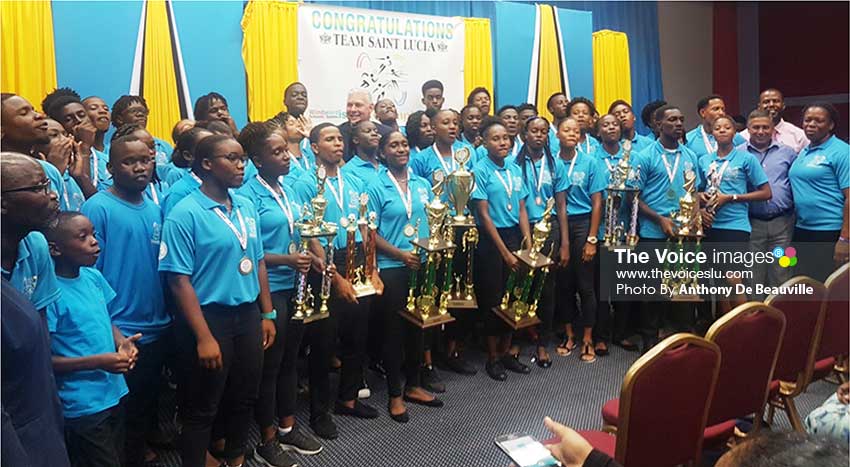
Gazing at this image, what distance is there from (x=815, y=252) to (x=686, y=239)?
1005 millimetres

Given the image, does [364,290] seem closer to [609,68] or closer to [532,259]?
[532,259]

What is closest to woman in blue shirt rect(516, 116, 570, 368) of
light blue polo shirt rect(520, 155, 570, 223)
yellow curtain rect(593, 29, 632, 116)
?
light blue polo shirt rect(520, 155, 570, 223)

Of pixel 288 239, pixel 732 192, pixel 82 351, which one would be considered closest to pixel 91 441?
pixel 82 351

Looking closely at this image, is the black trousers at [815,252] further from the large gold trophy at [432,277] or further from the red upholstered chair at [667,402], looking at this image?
the red upholstered chair at [667,402]

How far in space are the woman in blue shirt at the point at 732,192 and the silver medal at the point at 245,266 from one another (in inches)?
117

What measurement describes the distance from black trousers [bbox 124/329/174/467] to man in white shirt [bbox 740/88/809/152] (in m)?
4.65

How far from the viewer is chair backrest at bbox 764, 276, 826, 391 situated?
260 centimetres

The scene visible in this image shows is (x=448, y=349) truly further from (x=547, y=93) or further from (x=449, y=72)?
(x=547, y=93)

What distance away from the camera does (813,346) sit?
2.73 m

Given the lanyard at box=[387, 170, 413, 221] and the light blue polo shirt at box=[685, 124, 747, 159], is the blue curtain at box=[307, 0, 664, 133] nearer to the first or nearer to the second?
the light blue polo shirt at box=[685, 124, 747, 159]

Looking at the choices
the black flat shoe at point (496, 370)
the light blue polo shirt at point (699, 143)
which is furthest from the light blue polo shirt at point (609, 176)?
the black flat shoe at point (496, 370)

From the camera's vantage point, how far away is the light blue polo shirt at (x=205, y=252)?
2277 millimetres

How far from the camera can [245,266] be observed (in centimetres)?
241

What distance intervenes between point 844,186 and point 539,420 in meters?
2.62
